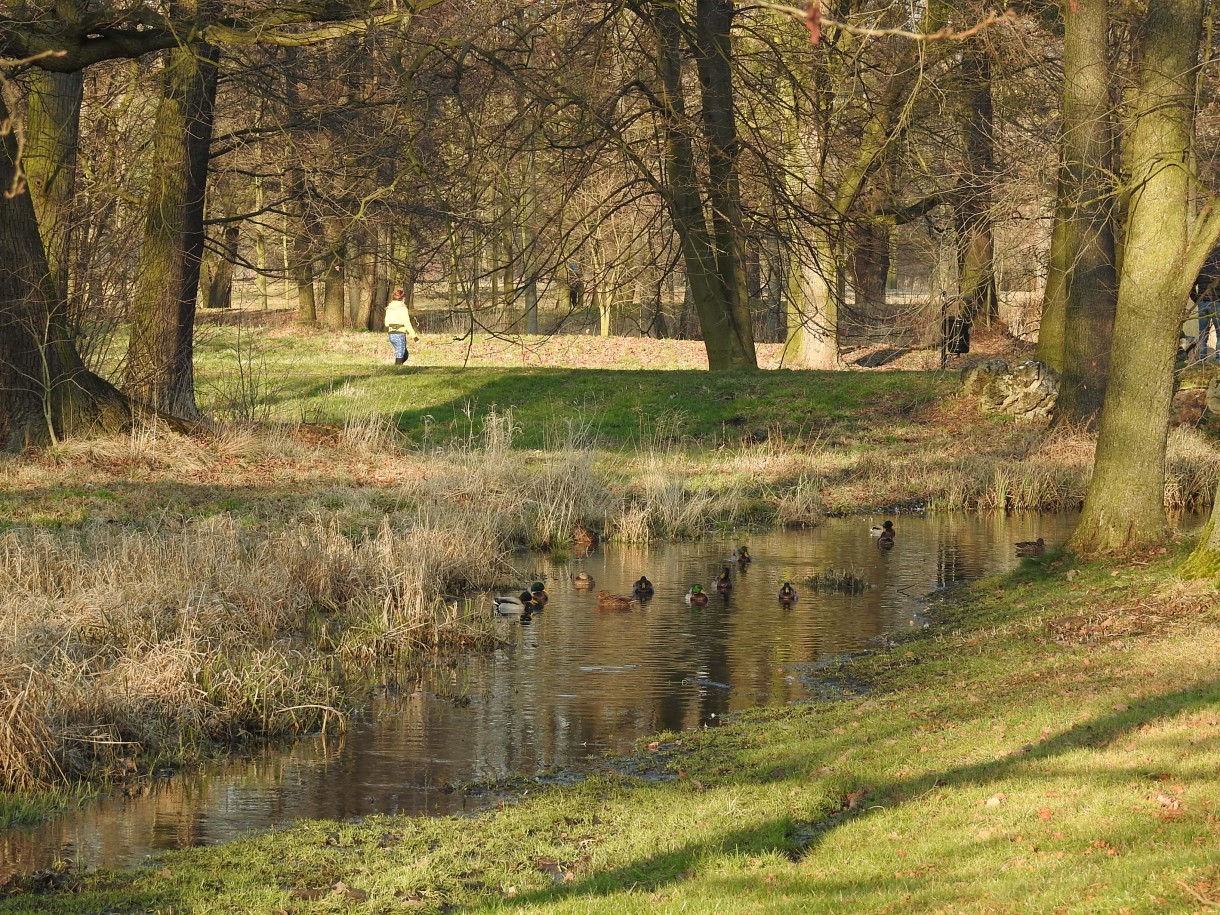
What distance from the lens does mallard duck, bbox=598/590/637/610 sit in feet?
48.6

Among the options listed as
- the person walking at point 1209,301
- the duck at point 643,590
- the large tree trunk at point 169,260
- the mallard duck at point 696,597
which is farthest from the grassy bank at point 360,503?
the mallard duck at point 696,597

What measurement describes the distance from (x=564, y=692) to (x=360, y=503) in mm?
6732

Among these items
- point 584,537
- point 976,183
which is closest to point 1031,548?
point 976,183

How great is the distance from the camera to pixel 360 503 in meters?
17.7

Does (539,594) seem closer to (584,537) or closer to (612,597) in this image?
(612,597)

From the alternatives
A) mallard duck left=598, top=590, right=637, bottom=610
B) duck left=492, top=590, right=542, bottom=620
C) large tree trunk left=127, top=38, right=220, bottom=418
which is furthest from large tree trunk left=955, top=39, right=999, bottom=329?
large tree trunk left=127, top=38, right=220, bottom=418

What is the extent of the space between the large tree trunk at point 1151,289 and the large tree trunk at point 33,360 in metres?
12.5

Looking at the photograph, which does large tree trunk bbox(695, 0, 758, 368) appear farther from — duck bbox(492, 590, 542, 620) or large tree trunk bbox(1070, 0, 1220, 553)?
duck bbox(492, 590, 542, 620)

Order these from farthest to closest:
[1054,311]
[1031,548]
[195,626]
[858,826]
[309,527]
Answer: [1054,311] → [1031,548] → [309,527] → [195,626] → [858,826]

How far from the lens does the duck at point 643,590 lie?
50.0 feet

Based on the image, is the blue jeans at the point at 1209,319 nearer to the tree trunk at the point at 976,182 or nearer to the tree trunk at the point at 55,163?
the tree trunk at the point at 976,182

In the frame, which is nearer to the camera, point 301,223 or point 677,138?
point 677,138

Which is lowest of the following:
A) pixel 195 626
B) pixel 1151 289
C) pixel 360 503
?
pixel 195 626

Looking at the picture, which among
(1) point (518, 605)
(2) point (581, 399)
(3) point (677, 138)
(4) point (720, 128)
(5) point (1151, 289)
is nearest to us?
(4) point (720, 128)
